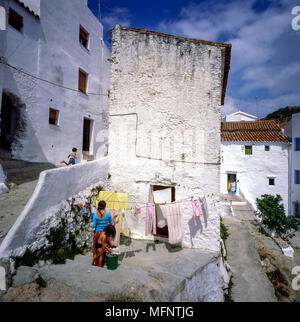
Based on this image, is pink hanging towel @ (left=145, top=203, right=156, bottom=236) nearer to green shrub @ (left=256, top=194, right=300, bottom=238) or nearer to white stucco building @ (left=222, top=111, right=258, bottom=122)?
green shrub @ (left=256, top=194, right=300, bottom=238)

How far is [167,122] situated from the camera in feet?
22.7

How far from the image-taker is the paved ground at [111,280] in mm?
3424

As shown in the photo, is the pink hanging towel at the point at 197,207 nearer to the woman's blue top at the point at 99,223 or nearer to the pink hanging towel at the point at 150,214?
the pink hanging towel at the point at 150,214

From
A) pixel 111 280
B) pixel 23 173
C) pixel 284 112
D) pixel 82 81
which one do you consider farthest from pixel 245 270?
pixel 284 112

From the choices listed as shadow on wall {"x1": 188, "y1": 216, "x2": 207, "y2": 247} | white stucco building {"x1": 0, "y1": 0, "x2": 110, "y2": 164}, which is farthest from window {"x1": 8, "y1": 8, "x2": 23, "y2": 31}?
shadow on wall {"x1": 188, "y1": 216, "x2": 207, "y2": 247}

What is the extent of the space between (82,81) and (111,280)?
1181 centimetres

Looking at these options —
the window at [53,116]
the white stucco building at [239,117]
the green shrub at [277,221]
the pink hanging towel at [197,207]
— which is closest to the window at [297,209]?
the green shrub at [277,221]

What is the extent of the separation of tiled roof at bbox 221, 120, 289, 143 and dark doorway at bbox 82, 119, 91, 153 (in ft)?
39.9

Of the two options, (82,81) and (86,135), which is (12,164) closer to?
(86,135)

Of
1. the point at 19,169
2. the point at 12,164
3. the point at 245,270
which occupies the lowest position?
the point at 245,270

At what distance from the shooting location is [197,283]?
519cm

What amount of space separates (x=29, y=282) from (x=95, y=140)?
37.2 ft

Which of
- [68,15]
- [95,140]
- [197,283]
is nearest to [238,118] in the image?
Result: [95,140]
